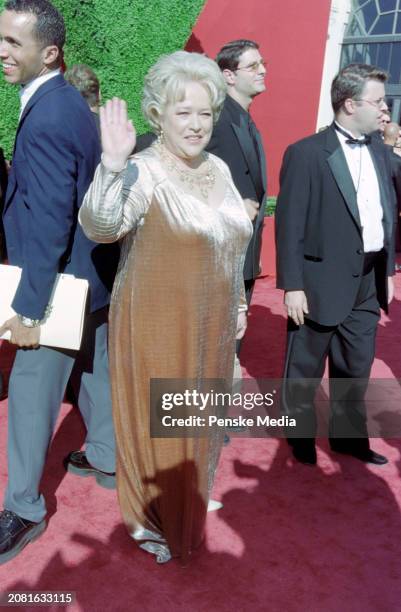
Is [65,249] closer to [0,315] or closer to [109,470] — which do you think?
[0,315]

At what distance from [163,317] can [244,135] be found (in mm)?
1582

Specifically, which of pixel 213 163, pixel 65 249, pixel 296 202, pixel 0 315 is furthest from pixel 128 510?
pixel 296 202

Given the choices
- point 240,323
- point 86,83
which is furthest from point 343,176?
point 86,83

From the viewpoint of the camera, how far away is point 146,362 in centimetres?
205

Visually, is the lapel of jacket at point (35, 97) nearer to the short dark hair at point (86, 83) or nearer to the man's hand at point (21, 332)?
the man's hand at point (21, 332)

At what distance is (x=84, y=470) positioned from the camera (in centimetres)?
282

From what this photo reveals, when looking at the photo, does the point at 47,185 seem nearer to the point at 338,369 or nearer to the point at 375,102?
the point at 375,102

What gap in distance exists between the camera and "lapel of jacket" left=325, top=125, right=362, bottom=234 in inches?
109

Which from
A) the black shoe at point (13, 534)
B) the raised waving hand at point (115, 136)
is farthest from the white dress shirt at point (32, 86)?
the black shoe at point (13, 534)

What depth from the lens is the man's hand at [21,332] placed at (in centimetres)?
204

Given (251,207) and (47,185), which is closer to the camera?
(47,185)

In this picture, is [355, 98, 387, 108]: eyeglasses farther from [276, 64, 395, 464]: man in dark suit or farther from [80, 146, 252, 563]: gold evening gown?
[80, 146, 252, 563]: gold evening gown

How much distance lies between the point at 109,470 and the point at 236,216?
4.49 ft

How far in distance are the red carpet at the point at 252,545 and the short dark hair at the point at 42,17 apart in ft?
6.07
